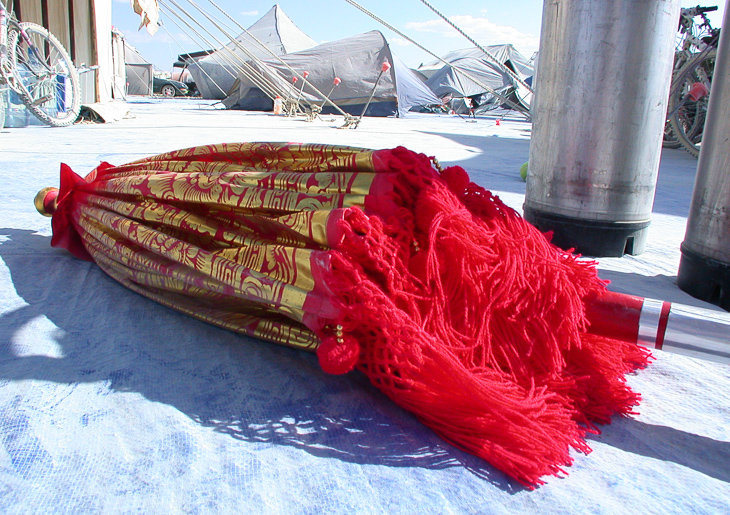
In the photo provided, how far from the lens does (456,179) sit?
36.9 inches

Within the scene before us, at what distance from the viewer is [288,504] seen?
23.8 inches

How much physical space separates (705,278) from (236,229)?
3.76 ft

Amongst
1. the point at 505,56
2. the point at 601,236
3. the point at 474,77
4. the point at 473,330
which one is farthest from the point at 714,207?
the point at 505,56

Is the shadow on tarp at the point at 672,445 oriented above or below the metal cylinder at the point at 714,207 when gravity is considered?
below

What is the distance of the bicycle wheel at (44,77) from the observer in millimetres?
4500

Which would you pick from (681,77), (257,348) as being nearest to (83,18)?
(681,77)

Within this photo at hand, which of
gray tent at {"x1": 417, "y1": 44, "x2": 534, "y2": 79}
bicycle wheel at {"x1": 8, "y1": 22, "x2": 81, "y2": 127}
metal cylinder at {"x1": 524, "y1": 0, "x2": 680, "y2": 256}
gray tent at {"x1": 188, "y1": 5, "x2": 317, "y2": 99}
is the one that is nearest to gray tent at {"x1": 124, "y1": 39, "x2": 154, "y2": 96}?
gray tent at {"x1": 188, "y1": 5, "x2": 317, "y2": 99}

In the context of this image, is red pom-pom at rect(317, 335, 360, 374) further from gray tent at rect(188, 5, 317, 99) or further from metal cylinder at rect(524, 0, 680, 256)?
gray tent at rect(188, 5, 317, 99)

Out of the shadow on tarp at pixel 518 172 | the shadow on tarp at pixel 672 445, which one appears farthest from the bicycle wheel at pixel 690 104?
the shadow on tarp at pixel 672 445

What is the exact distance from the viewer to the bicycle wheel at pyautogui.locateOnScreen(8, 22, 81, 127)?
4.50 meters

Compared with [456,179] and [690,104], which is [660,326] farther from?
[690,104]

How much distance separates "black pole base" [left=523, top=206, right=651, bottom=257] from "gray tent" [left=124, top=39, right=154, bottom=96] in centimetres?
1808

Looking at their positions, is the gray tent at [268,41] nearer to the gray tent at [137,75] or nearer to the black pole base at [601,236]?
the gray tent at [137,75]

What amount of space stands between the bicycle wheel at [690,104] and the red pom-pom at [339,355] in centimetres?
421
